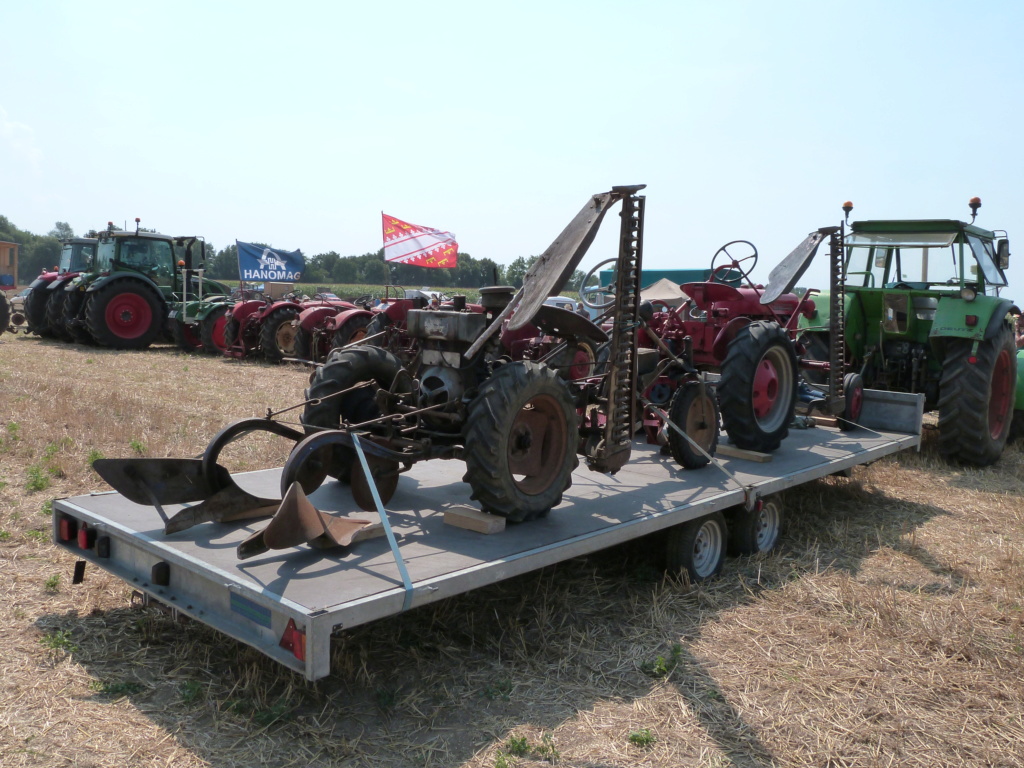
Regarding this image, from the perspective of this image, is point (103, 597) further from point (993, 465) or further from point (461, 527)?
point (993, 465)

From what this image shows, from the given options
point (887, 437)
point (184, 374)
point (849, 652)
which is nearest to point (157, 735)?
point (849, 652)

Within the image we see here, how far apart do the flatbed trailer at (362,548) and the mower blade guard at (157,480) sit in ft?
0.27

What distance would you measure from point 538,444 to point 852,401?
3663mm

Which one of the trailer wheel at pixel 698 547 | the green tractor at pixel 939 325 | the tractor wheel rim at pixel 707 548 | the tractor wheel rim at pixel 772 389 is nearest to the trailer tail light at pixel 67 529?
the trailer wheel at pixel 698 547

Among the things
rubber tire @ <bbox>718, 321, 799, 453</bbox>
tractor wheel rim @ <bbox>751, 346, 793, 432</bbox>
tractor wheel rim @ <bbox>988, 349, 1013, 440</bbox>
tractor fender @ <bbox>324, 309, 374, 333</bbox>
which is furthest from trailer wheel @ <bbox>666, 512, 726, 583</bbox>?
tractor fender @ <bbox>324, 309, 374, 333</bbox>

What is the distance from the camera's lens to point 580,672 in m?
3.43

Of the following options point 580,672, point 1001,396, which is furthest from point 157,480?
point 1001,396

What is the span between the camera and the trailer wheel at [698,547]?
4.34m

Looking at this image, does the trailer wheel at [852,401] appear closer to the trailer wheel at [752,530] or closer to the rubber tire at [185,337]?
the trailer wheel at [752,530]

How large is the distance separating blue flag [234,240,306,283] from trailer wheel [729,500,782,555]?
13.9 meters

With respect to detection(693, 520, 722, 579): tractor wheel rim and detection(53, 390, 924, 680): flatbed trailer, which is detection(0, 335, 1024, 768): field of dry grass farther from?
detection(53, 390, 924, 680): flatbed trailer

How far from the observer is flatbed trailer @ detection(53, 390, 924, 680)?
9.25ft

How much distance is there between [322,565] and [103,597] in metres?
1.34

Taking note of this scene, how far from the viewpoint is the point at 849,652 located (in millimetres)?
3619
